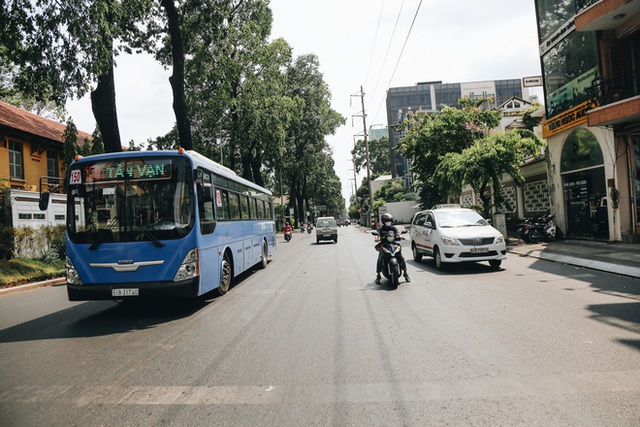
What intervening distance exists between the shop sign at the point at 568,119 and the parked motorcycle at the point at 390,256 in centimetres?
1100

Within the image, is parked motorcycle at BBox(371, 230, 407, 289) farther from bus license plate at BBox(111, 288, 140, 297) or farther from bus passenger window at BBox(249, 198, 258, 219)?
bus license plate at BBox(111, 288, 140, 297)

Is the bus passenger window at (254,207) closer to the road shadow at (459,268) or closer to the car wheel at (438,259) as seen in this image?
the road shadow at (459,268)

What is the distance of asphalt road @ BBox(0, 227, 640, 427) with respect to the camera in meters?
3.44

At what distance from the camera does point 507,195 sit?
2755 centimetres

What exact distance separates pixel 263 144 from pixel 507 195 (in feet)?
57.4

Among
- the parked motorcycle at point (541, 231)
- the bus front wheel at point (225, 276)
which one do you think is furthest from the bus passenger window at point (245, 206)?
the parked motorcycle at point (541, 231)

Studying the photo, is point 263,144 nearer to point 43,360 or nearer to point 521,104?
point 43,360

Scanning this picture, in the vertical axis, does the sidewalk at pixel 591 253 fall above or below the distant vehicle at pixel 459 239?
below

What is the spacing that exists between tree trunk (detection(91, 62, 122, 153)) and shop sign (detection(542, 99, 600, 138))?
18.1m

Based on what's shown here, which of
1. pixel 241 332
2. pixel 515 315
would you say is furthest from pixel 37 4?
pixel 515 315

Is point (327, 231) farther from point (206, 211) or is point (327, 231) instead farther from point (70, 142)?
point (206, 211)

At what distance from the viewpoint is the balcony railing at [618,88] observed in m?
14.6

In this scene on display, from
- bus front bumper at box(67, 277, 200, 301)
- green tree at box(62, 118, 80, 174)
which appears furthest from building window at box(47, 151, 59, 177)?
bus front bumper at box(67, 277, 200, 301)

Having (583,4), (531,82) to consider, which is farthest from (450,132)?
(531,82)
